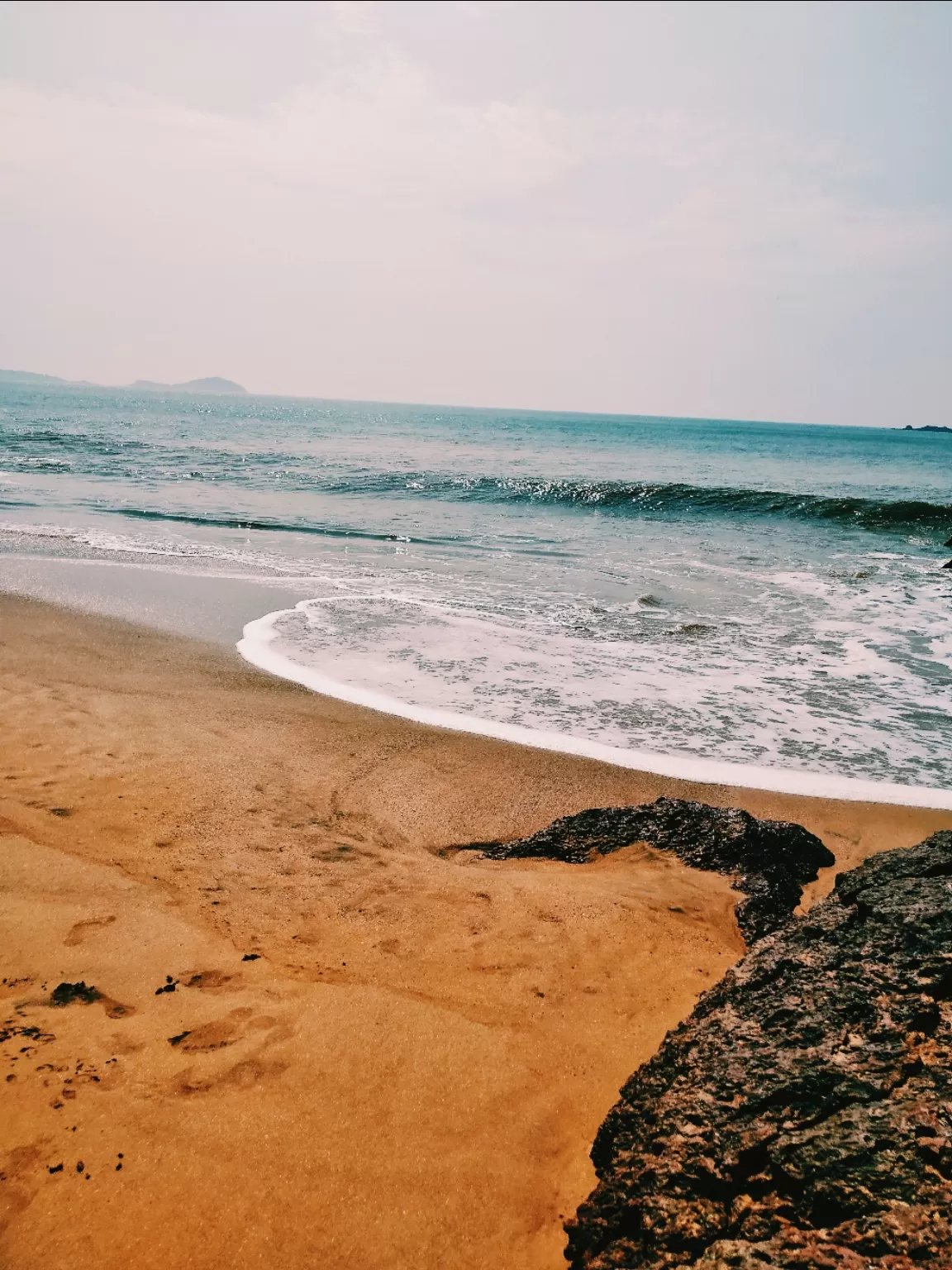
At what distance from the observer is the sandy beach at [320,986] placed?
2338 millimetres

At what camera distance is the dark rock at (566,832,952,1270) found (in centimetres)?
173

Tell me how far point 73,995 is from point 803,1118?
288 cm

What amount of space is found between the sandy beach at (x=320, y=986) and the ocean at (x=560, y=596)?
4.27 feet

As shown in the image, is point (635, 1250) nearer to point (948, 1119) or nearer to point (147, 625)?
point (948, 1119)

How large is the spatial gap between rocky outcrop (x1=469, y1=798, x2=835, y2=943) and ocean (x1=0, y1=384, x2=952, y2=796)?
1290 mm

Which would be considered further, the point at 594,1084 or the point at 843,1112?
the point at 594,1084

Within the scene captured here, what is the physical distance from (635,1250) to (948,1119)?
875 millimetres

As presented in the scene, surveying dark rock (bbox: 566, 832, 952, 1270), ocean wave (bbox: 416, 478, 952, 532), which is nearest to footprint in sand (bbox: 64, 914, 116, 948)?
dark rock (bbox: 566, 832, 952, 1270)

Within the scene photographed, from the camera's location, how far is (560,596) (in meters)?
12.8

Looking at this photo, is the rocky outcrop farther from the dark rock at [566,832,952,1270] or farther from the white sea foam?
the dark rock at [566,832,952,1270]

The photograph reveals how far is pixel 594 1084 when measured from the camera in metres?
2.86

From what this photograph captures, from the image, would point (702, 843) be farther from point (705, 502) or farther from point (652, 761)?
point (705, 502)

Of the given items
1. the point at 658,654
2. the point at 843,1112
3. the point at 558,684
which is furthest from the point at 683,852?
the point at 658,654

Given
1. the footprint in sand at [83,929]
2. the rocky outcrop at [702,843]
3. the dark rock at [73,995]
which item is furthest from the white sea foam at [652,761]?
the dark rock at [73,995]
